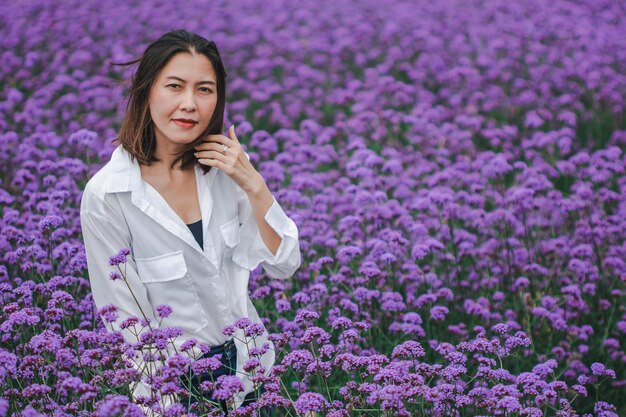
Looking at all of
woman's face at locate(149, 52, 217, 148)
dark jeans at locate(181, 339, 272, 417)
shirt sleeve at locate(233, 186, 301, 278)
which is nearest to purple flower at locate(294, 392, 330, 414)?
dark jeans at locate(181, 339, 272, 417)

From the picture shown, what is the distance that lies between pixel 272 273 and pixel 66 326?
1068 millimetres

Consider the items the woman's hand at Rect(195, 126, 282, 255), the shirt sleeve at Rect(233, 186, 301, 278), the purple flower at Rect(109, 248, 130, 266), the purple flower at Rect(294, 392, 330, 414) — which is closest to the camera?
the purple flower at Rect(294, 392, 330, 414)

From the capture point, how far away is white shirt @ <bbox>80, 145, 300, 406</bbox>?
304 centimetres

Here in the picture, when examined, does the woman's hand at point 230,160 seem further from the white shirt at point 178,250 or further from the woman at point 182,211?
the white shirt at point 178,250

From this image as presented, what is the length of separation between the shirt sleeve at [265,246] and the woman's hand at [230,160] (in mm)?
137

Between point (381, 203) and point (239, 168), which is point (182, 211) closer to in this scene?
point (239, 168)

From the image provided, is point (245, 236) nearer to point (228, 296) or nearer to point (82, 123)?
point (228, 296)

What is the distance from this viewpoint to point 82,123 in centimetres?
753

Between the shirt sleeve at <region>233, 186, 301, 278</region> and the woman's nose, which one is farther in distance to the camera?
the shirt sleeve at <region>233, 186, 301, 278</region>

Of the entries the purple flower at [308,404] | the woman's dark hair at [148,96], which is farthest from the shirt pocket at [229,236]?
the purple flower at [308,404]

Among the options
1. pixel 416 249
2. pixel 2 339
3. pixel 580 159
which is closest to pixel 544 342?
pixel 416 249

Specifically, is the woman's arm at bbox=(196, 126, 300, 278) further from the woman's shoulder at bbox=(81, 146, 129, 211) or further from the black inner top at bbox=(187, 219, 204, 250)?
the woman's shoulder at bbox=(81, 146, 129, 211)

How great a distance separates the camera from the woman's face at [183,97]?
3076 mm

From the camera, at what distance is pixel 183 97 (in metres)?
3.08
